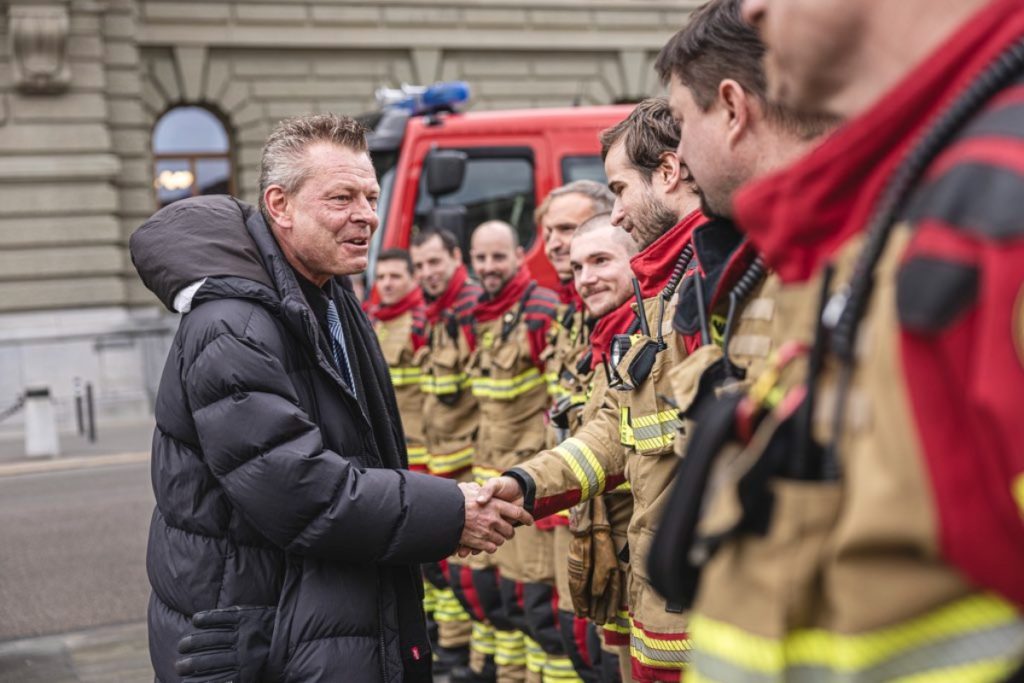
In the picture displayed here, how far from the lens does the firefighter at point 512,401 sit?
553 cm

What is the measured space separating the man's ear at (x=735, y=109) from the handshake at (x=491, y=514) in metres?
1.49

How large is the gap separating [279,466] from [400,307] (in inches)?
201

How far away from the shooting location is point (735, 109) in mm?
1898

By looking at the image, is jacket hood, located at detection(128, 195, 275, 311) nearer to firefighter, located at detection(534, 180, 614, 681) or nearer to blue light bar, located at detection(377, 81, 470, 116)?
firefighter, located at detection(534, 180, 614, 681)

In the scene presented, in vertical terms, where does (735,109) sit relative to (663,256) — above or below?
above

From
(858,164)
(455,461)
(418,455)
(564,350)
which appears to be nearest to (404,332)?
(418,455)

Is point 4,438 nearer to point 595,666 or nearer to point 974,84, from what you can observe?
point 595,666

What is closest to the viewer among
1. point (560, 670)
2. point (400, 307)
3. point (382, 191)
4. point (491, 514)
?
point (491, 514)

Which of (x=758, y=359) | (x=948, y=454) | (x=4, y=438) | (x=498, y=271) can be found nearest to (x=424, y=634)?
(x=758, y=359)

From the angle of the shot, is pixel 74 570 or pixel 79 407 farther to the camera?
pixel 79 407

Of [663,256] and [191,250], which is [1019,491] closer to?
[663,256]

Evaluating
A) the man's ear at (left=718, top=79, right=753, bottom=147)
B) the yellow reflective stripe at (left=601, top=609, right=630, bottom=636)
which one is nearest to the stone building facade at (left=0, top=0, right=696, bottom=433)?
the yellow reflective stripe at (left=601, top=609, right=630, bottom=636)

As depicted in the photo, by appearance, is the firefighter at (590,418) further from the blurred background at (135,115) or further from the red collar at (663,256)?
the blurred background at (135,115)

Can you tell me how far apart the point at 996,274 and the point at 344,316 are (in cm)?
244
